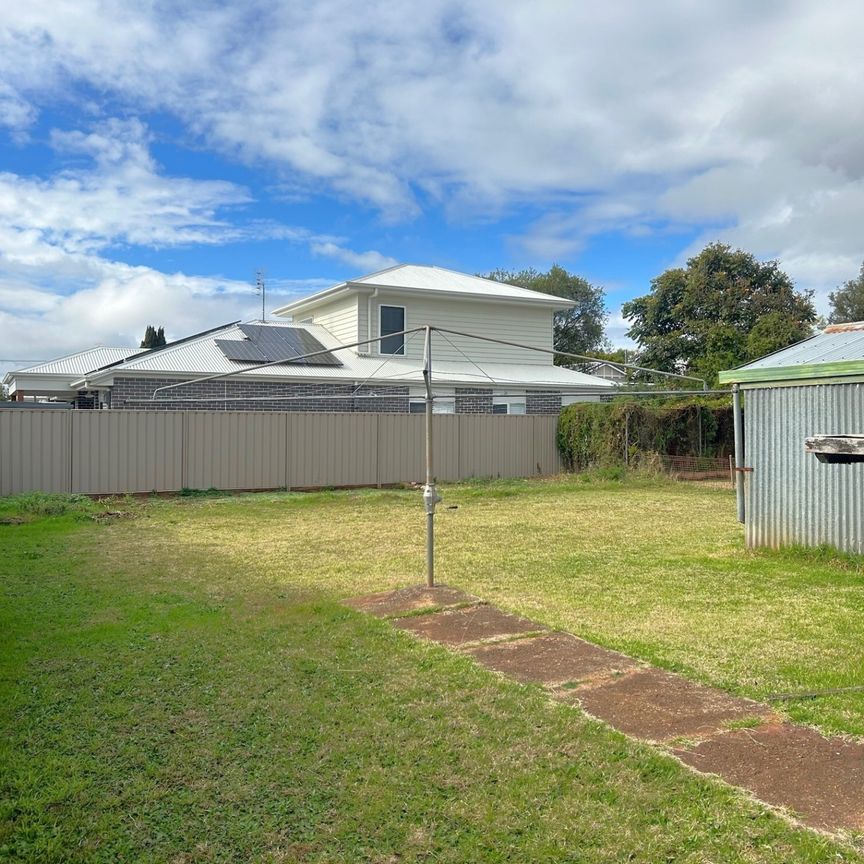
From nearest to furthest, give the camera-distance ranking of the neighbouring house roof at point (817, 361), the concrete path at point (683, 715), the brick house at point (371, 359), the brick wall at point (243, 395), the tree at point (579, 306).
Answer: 1. the concrete path at point (683, 715)
2. the neighbouring house roof at point (817, 361)
3. the brick wall at point (243, 395)
4. the brick house at point (371, 359)
5. the tree at point (579, 306)

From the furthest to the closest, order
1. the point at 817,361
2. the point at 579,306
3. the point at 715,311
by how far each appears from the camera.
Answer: the point at 579,306, the point at 715,311, the point at 817,361

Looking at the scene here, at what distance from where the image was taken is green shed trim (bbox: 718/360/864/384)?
8781mm

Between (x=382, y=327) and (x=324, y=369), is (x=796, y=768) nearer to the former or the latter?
(x=324, y=369)

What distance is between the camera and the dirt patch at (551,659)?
5242mm

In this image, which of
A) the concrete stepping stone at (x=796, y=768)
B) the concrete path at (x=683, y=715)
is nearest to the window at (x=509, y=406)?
the concrete path at (x=683, y=715)

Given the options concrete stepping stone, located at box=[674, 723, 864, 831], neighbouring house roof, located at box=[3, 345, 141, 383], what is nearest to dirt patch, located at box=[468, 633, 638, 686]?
concrete stepping stone, located at box=[674, 723, 864, 831]

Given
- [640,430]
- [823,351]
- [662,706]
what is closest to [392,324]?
[640,430]

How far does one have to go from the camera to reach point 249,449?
17.8 meters

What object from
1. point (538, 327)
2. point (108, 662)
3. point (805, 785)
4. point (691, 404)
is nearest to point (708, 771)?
point (805, 785)

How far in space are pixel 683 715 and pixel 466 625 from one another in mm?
2300

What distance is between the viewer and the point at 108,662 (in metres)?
5.52

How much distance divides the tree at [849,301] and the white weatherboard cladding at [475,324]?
99.3 feet

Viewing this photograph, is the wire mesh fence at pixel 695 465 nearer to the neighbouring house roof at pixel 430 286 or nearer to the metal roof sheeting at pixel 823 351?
the neighbouring house roof at pixel 430 286

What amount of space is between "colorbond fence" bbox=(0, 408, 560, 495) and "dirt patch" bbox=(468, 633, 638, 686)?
12.4 meters
